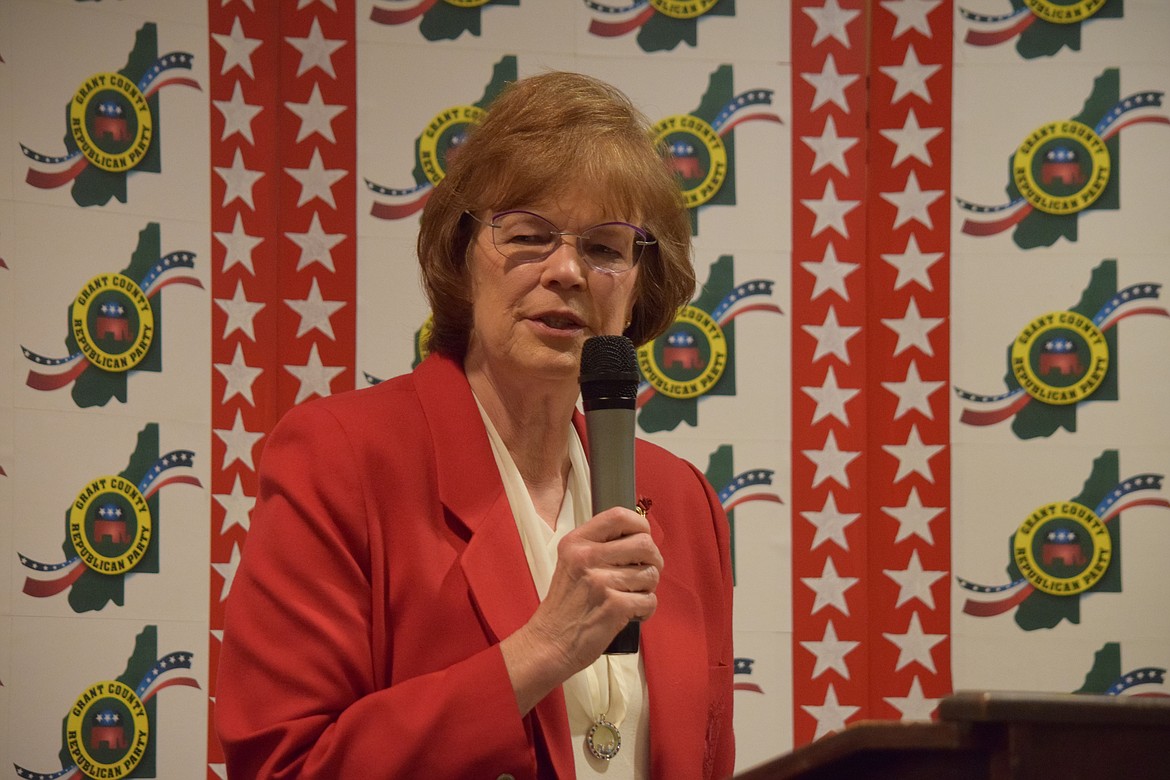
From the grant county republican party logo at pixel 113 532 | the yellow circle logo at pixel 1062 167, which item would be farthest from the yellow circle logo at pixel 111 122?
the yellow circle logo at pixel 1062 167

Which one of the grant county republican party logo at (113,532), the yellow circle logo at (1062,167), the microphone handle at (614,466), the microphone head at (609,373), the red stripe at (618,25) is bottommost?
the grant county republican party logo at (113,532)

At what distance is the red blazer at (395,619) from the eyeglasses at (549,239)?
246mm

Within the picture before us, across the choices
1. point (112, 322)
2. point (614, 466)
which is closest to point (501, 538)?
point (614, 466)

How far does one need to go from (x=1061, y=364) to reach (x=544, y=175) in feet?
6.79

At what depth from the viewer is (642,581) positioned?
1519 millimetres

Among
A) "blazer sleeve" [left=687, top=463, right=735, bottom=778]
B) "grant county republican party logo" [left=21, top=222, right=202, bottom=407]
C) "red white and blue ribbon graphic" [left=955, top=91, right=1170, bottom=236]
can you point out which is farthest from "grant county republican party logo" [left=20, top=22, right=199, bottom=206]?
"red white and blue ribbon graphic" [left=955, top=91, right=1170, bottom=236]

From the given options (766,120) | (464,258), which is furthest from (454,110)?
(464,258)

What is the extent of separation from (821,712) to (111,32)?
2.64 metres

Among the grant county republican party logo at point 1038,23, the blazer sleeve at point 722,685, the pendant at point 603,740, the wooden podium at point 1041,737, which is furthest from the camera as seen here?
the grant county republican party logo at point 1038,23

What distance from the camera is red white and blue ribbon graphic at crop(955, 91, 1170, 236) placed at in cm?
339

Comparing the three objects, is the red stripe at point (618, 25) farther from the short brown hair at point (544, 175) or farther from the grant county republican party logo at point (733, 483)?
the short brown hair at point (544, 175)

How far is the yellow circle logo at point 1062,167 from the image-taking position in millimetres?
3395

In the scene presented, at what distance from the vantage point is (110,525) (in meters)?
3.07

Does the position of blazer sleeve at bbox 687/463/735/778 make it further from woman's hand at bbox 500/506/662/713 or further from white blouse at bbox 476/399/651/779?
woman's hand at bbox 500/506/662/713
